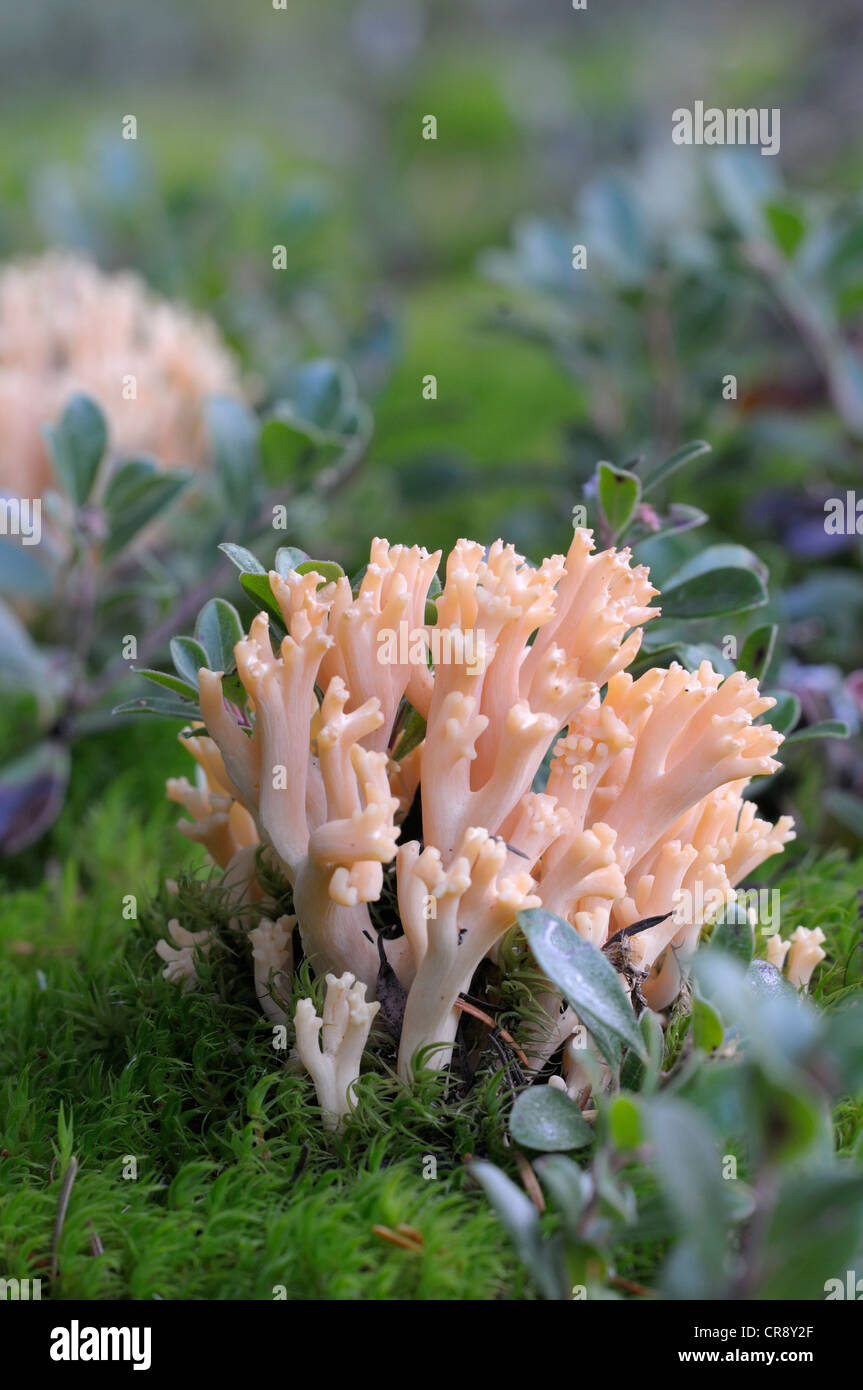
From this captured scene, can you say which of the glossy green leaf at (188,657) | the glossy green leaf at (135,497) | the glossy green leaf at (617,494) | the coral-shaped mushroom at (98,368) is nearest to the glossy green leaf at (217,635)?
the glossy green leaf at (188,657)

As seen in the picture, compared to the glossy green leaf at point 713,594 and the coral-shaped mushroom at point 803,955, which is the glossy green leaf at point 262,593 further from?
the coral-shaped mushroom at point 803,955

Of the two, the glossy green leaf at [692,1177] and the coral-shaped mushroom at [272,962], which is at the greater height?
the coral-shaped mushroom at [272,962]

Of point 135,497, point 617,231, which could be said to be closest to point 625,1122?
point 135,497

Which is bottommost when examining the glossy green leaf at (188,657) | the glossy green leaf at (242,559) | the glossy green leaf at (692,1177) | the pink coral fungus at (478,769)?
the glossy green leaf at (692,1177)

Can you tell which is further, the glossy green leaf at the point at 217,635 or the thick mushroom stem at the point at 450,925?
the glossy green leaf at the point at 217,635

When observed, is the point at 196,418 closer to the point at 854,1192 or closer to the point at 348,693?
the point at 348,693

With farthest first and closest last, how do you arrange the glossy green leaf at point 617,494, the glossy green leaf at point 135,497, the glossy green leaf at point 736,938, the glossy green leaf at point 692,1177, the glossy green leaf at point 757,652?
the glossy green leaf at point 135,497, the glossy green leaf at point 757,652, the glossy green leaf at point 617,494, the glossy green leaf at point 736,938, the glossy green leaf at point 692,1177

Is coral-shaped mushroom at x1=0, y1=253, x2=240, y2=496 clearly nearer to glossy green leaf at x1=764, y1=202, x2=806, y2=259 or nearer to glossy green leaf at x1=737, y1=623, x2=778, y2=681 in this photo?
glossy green leaf at x1=764, y1=202, x2=806, y2=259

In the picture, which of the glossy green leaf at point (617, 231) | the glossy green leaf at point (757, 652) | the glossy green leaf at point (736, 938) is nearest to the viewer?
the glossy green leaf at point (736, 938)

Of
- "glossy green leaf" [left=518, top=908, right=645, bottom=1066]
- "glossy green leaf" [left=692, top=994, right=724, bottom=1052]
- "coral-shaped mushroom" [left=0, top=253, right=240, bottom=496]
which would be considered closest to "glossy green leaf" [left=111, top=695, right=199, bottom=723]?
"glossy green leaf" [left=518, top=908, right=645, bottom=1066]

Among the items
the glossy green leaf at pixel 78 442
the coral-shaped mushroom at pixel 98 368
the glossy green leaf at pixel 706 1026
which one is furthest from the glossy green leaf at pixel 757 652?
the coral-shaped mushroom at pixel 98 368
